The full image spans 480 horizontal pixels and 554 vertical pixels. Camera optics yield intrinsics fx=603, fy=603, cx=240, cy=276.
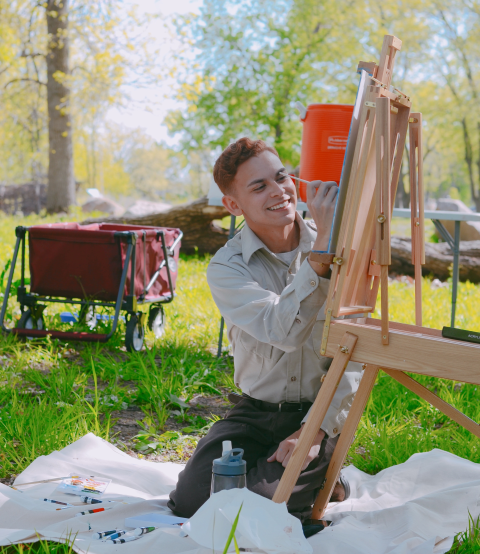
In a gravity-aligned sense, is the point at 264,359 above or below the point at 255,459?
above

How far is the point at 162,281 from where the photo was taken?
15.4 feet

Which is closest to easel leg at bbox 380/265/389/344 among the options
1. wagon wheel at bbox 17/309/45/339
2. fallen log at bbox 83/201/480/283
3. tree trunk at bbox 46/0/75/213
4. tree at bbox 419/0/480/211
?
wagon wheel at bbox 17/309/45/339

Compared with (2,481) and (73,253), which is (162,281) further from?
(2,481)

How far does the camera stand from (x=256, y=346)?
211 centimetres

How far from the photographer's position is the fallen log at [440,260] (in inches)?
297

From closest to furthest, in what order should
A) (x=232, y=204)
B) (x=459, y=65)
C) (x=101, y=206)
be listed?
(x=232, y=204)
(x=101, y=206)
(x=459, y=65)

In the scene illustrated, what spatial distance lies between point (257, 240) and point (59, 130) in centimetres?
1138

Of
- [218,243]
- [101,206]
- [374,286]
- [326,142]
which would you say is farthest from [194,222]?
[101,206]

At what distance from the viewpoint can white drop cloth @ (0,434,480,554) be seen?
5.93 ft

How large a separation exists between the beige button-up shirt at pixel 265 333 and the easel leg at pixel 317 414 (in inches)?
8.9

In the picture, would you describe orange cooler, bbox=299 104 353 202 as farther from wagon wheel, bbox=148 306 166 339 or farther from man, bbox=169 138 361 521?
wagon wheel, bbox=148 306 166 339

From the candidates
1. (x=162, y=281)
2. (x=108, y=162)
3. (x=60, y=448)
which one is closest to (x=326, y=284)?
(x=60, y=448)

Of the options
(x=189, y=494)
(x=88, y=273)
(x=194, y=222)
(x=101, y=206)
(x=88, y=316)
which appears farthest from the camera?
(x=101, y=206)

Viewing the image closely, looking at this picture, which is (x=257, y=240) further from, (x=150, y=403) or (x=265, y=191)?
(x=150, y=403)
